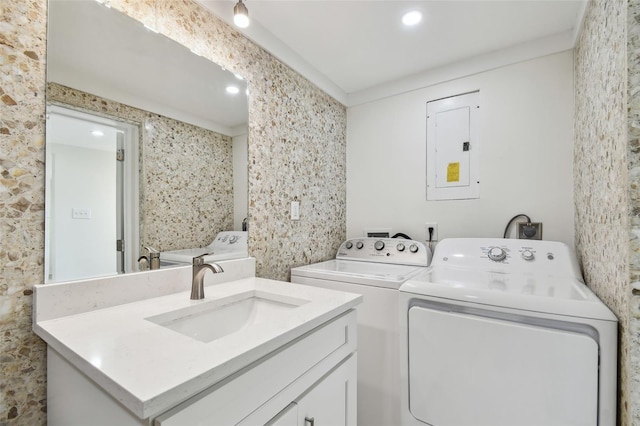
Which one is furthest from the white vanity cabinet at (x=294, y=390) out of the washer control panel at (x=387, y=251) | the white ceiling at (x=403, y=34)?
the white ceiling at (x=403, y=34)

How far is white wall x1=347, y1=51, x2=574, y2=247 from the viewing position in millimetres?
1791

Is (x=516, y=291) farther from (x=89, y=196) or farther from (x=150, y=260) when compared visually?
(x=89, y=196)

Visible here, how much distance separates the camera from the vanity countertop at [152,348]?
0.56 meters

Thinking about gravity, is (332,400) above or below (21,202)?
below

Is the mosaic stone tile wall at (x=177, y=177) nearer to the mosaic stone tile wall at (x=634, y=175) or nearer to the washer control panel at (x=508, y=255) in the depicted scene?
the washer control panel at (x=508, y=255)

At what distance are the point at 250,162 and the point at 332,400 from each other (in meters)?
1.21

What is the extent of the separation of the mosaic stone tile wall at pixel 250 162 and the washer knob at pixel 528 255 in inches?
50.6

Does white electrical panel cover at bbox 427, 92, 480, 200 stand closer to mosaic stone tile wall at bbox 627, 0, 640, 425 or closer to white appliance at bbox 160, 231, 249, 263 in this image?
mosaic stone tile wall at bbox 627, 0, 640, 425

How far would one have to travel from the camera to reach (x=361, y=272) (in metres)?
1.87

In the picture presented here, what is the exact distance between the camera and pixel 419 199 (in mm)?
2236

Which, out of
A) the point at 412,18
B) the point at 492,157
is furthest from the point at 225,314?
the point at 492,157

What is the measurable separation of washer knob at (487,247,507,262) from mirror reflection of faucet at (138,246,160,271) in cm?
177

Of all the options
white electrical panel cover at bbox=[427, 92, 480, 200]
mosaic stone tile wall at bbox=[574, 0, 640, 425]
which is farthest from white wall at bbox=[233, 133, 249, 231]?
mosaic stone tile wall at bbox=[574, 0, 640, 425]

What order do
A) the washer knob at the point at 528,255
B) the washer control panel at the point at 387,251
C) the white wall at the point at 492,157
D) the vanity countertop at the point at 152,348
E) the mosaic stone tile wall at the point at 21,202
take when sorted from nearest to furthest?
the vanity countertop at the point at 152,348, the mosaic stone tile wall at the point at 21,202, the washer knob at the point at 528,255, the white wall at the point at 492,157, the washer control panel at the point at 387,251
